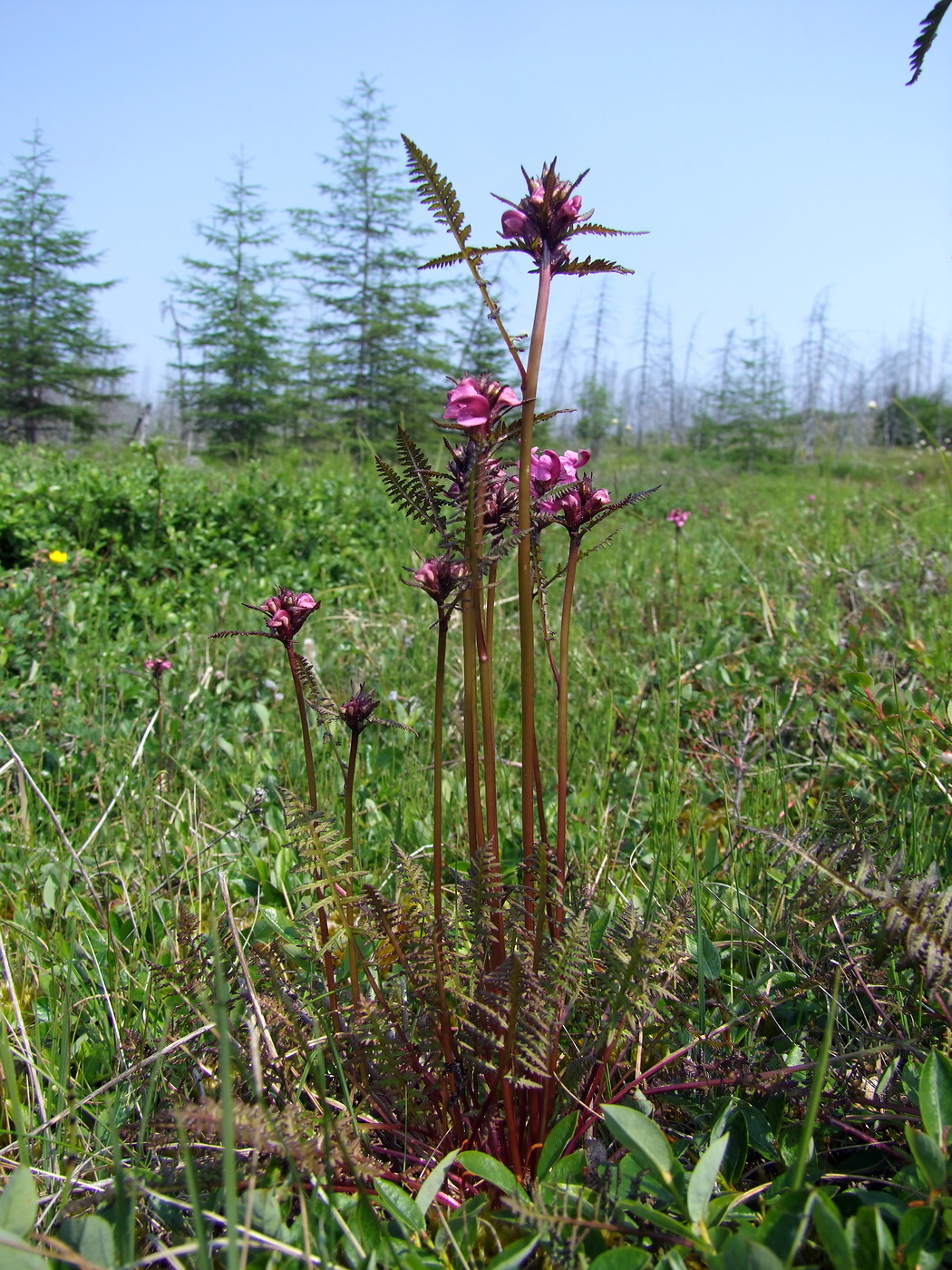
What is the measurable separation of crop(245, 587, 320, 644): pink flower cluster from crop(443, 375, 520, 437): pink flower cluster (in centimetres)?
33

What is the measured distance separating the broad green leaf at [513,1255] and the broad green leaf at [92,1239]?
1.12 feet

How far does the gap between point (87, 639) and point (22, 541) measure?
1461 mm

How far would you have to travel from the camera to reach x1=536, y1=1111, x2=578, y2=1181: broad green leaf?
2.80ft

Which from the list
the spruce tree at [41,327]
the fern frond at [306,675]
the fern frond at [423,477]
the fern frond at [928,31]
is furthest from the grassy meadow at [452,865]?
the spruce tree at [41,327]

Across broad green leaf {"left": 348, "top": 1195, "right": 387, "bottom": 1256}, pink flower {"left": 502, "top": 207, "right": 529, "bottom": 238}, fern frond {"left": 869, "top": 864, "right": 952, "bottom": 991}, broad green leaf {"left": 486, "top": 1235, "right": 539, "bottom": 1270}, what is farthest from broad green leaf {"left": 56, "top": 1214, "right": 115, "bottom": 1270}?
pink flower {"left": 502, "top": 207, "right": 529, "bottom": 238}

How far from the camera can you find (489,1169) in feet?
2.65

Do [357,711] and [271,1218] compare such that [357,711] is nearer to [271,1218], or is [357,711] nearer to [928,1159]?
[271,1218]

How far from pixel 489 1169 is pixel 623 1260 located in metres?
0.17

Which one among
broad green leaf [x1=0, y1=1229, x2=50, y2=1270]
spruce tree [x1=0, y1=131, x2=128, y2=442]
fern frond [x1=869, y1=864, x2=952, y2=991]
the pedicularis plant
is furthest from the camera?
spruce tree [x1=0, y1=131, x2=128, y2=442]

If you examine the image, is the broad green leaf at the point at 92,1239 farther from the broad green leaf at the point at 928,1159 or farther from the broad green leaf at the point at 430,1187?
the broad green leaf at the point at 928,1159

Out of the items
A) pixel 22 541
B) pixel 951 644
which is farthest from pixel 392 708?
pixel 22 541

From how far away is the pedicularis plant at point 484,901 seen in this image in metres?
0.82

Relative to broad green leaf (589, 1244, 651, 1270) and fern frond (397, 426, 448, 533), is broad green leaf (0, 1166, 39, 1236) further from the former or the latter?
fern frond (397, 426, 448, 533)

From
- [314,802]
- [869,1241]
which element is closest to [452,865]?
[314,802]
